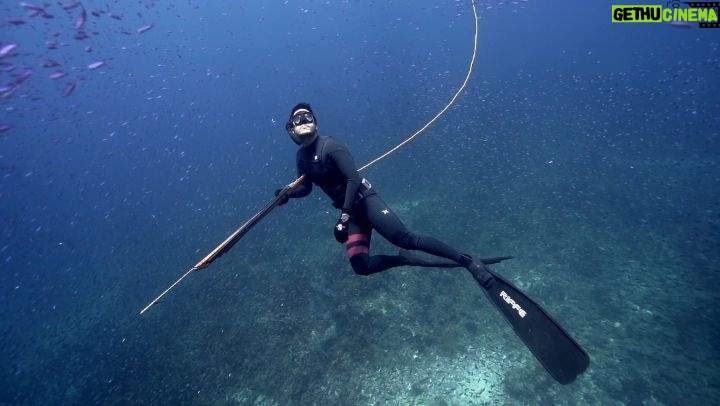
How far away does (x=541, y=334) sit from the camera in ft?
13.1

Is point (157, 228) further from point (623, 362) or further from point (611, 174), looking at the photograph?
point (611, 174)

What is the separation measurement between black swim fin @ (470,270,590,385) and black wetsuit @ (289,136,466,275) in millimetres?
760

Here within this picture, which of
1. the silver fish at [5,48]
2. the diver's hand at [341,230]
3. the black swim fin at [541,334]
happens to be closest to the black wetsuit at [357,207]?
the diver's hand at [341,230]

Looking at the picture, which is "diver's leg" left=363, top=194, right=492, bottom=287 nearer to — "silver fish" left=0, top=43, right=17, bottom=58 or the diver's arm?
the diver's arm

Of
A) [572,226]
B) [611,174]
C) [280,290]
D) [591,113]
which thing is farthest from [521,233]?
[591,113]

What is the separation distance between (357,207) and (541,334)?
3019 millimetres

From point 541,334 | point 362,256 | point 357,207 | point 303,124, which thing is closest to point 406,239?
point 362,256

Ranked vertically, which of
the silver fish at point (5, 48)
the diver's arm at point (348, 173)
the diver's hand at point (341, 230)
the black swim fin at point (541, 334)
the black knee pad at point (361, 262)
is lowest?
the black swim fin at point (541, 334)

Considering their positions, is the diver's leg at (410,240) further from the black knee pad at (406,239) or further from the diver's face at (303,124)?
the diver's face at (303,124)

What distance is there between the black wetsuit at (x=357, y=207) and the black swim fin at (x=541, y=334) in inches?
29.9

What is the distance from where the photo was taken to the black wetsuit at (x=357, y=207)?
14.3ft

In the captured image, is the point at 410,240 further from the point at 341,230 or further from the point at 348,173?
the point at 348,173

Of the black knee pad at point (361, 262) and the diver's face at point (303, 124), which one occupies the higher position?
the diver's face at point (303, 124)

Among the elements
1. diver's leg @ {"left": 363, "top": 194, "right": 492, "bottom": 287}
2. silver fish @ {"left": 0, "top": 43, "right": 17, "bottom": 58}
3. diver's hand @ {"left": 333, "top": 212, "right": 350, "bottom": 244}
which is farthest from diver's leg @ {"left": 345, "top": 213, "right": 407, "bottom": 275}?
silver fish @ {"left": 0, "top": 43, "right": 17, "bottom": 58}
